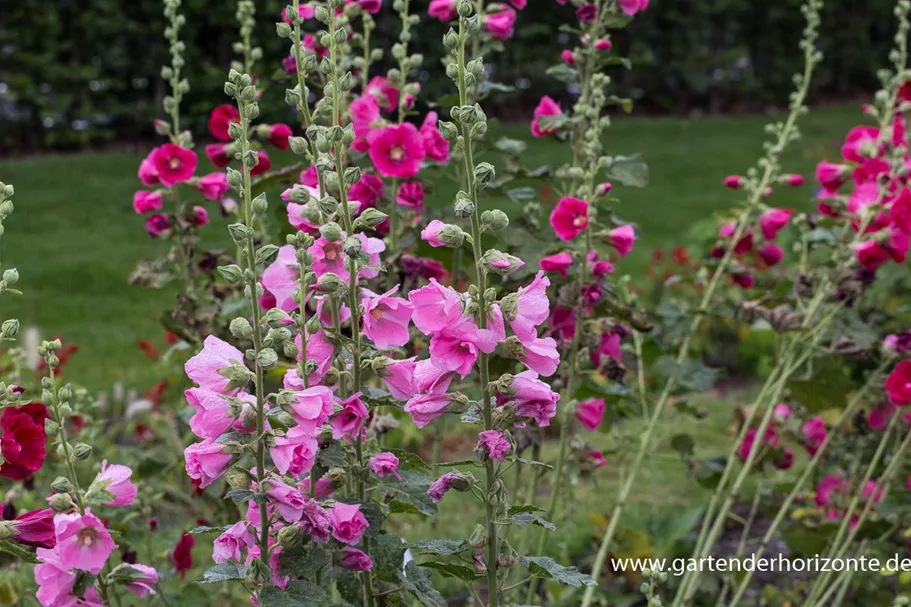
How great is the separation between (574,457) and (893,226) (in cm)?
83

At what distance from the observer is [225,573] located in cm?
121

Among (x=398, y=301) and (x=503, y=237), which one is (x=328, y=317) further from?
(x=503, y=237)

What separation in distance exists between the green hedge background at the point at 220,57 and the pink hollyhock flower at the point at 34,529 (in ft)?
16.5

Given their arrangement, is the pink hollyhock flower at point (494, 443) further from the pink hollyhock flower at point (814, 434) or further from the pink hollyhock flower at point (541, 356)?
the pink hollyhock flower at point (814, 434)

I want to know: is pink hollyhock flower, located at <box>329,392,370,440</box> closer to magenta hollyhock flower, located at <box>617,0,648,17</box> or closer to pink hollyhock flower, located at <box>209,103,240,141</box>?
pink hollyhock flower, located at <box>209,103,240,141</box>

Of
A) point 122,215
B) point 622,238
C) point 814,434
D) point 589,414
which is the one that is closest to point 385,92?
point 622,238

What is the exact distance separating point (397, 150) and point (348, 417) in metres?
0.69

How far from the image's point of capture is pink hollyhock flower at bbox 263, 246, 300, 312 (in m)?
1.40

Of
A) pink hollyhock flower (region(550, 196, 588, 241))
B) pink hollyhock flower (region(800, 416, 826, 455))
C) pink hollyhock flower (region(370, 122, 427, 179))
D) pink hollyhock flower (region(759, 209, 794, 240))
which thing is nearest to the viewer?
pink hollyhock flower (region(370, 122, 427, 179))

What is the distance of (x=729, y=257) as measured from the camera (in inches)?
99.2

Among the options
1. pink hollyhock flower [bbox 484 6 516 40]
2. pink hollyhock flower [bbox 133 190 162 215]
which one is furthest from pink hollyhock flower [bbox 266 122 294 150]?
pink hollyhock flower [bbox 484 6 516 40]

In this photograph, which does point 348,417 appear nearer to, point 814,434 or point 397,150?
point 397,150

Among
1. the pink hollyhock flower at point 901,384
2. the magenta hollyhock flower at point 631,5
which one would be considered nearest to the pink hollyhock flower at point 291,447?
the magenta hollyhock flower at point 631,5

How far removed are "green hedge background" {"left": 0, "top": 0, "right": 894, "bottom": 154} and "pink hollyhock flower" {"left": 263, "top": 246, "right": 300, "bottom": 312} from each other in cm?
493
